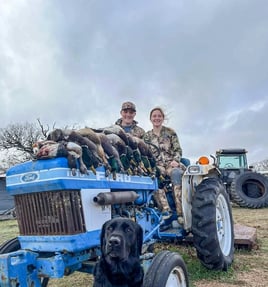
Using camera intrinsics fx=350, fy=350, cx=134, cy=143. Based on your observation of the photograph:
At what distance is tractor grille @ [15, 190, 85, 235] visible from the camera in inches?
101

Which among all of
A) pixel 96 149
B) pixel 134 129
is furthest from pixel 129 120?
pixel 96 149

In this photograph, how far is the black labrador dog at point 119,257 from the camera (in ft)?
7.91

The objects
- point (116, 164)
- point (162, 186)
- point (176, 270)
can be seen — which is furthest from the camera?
point (162, 186)

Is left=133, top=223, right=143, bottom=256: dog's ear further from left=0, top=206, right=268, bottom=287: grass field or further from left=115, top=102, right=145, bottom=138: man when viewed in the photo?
left=115, top=102, right=145, bottom=138: man

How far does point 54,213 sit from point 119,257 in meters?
0.59

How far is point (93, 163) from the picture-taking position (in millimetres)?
2834

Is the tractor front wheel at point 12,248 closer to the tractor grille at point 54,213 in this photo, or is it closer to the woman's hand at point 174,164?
the tractor grille at point 54,213

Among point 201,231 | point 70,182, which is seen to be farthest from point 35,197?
point 201,231

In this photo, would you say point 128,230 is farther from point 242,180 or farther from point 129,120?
point 242,180

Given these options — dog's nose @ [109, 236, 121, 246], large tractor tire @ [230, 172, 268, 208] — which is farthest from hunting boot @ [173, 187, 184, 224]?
large tractor tire @ [230, 172, 268, 208]

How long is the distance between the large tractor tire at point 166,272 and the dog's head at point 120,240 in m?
0.18

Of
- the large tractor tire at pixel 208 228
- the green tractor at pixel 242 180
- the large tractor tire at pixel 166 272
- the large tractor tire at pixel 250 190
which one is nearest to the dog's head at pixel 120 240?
the large tractor tire at pixel 166 272

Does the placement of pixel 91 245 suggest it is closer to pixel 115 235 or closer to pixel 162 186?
pixel 115 235

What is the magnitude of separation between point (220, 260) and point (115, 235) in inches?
80.2
